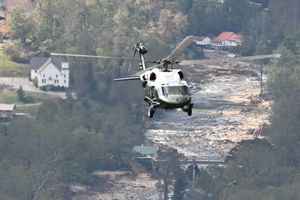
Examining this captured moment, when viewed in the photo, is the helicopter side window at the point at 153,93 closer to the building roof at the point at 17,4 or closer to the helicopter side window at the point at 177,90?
the helicopter side window at the point at 177,90

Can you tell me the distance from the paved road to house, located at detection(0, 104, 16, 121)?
5.63 meters

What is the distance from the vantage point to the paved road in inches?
3622

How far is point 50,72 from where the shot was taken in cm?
9419

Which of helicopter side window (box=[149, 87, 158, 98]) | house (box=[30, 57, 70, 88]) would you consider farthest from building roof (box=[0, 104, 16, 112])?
helicopter side window (box=[149, 87, 158, 98])

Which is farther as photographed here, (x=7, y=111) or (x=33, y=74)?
(x=33, y=74)

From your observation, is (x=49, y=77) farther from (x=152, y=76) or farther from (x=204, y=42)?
(x=152, y=76)

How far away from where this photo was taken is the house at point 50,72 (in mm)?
93500

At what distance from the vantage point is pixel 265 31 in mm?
115812

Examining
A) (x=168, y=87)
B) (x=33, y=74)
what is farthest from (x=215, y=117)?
(x=168, y=87)

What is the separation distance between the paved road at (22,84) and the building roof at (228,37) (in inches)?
896

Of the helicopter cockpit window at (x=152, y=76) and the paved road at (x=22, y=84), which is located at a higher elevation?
the helicopter cockpit window at (x=152, y=76)

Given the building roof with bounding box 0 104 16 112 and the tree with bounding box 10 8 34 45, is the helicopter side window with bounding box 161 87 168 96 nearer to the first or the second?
the building roof with bounding box 0 104 16 112

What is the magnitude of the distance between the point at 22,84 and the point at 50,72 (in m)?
1.85

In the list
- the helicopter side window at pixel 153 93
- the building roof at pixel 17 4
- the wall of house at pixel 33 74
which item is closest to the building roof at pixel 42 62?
the wall of house at pixel 33 74
